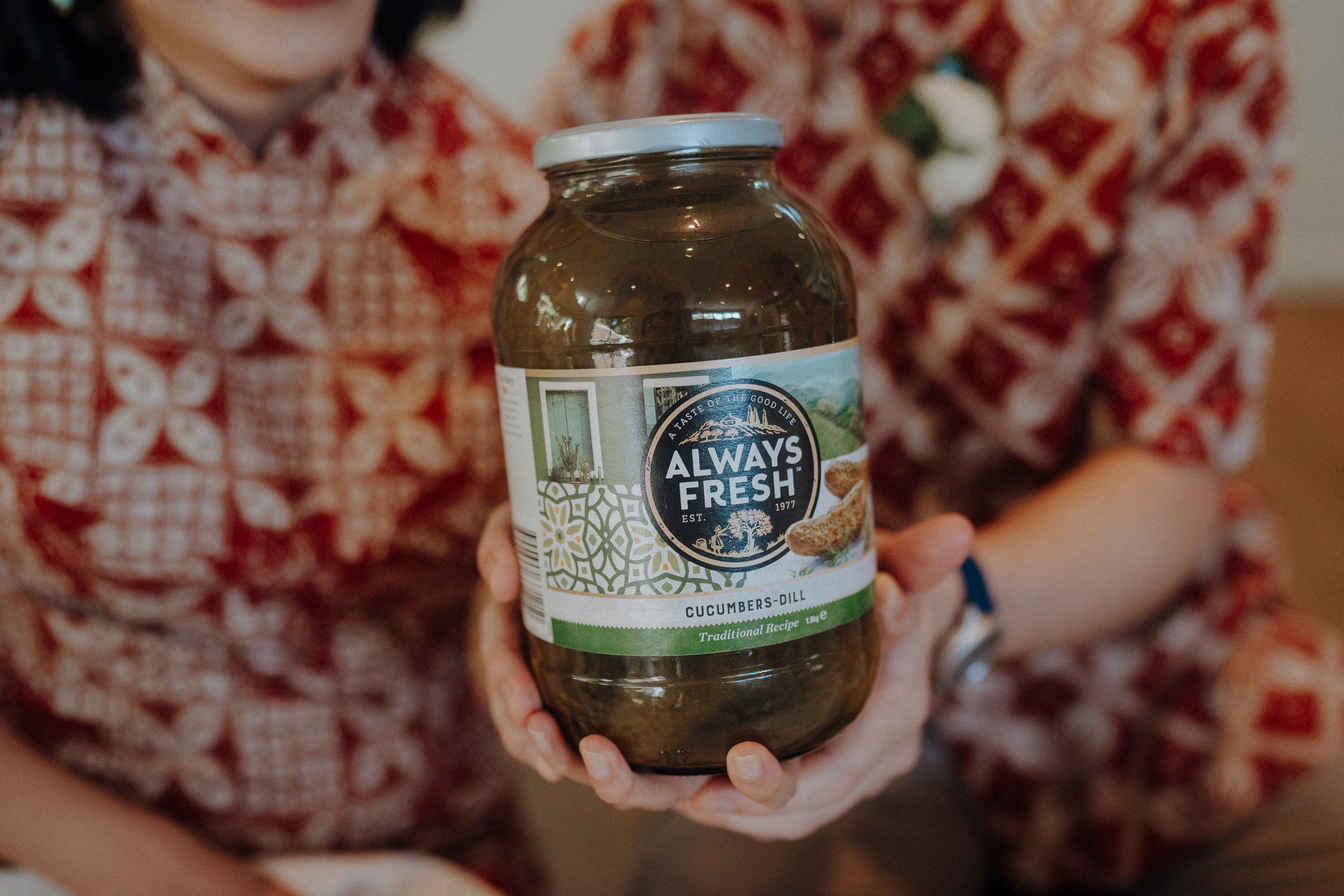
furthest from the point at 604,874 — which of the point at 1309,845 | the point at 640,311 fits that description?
the point at 640,311

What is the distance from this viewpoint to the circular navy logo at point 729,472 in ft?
1.60

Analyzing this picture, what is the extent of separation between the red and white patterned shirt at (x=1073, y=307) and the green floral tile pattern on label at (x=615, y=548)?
1.86 feet

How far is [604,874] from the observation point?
59.9 inches

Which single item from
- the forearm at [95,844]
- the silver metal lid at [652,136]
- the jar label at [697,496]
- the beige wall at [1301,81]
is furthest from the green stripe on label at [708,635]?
the beige wall at [1301,81]

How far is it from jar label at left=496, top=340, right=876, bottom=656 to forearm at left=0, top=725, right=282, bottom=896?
1.51 ft

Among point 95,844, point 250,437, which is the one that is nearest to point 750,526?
point 250,437

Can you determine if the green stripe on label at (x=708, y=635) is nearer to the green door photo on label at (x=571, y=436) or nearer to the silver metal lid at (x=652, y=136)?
the green door photo on label at (x=571, y=436)

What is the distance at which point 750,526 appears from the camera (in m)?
0.50

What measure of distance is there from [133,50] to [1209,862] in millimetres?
1220

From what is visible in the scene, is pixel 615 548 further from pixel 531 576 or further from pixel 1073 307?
pixel 1073 307

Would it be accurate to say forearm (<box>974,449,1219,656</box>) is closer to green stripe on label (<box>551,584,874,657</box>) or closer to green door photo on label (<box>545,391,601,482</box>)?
green stripe on label (<box>551,584,874,657</box>)

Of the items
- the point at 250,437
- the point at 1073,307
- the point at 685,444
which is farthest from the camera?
the point at 1073,307

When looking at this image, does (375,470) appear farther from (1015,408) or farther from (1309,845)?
(1309,845)

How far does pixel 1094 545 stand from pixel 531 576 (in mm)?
562
